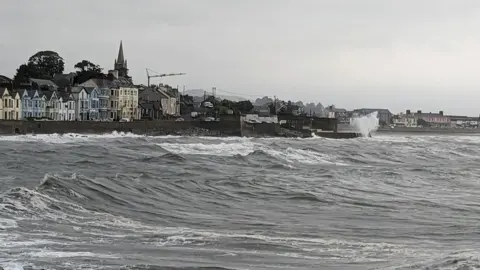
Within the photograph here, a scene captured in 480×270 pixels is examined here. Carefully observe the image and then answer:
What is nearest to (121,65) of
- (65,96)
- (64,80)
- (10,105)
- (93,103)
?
(64,80)

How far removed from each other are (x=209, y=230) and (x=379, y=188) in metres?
10.7

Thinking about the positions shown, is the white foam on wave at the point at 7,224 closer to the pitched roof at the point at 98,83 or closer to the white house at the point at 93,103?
the white house at the point at 93,103

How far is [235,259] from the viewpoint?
380 inches

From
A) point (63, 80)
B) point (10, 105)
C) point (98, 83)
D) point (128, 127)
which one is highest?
point (63, 80)

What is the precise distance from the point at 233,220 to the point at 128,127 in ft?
193

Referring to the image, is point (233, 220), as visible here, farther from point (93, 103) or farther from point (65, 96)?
point (93, 103)

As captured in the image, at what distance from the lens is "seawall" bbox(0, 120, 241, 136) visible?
2395 inches

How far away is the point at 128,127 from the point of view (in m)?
71.6

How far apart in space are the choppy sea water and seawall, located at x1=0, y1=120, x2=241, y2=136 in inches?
1441

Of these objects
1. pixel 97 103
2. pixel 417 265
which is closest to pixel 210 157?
pixel 417 265

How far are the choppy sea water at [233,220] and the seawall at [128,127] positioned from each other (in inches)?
1441

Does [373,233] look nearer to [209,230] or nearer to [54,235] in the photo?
[209,230]

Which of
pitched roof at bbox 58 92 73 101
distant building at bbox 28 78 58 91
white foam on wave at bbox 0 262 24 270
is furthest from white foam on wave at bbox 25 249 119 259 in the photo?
distant building at bbox 28 78 58 91

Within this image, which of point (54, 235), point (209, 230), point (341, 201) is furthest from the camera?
point (341, 201)
